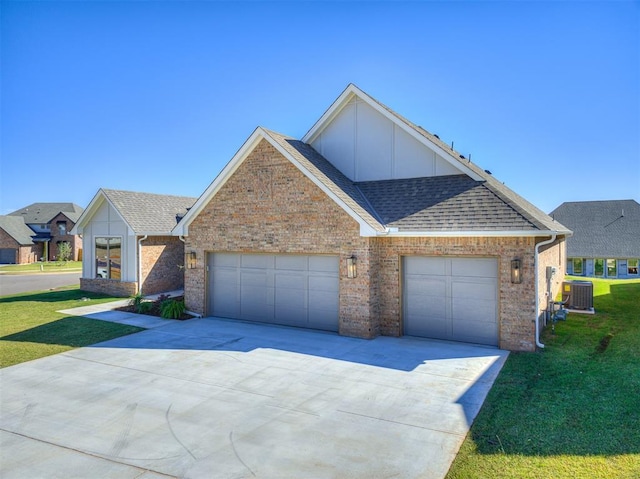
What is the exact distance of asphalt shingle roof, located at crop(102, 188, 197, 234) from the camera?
20281 millimetres

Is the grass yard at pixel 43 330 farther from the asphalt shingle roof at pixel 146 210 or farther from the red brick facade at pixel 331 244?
the asphalt shingle roof at pixel 146 210

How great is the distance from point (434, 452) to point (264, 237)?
9003 mm

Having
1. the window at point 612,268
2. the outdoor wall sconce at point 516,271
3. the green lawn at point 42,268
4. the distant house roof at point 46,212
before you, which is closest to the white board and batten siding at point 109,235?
the outdoor wall sconce at point 516,271

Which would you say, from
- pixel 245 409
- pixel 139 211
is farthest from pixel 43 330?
pixel 139 211

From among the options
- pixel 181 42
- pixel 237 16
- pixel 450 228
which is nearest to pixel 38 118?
pixel 181 42

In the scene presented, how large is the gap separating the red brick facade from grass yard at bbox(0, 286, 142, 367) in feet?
10.9

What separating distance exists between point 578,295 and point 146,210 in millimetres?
21258

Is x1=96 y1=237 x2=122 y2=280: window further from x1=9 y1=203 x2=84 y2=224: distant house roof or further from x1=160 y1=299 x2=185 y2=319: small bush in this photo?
x1=9 y1=203 x2=84 y2=224: distant house roof

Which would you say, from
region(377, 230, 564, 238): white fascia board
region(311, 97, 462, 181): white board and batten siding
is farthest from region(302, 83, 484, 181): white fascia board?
region(377, 230, 564, 238): white fascia board

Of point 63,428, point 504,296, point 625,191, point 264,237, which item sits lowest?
point 63,428

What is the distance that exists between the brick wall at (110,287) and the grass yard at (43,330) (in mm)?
1609

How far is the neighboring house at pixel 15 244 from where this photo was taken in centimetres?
4716

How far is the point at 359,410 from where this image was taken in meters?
6.70

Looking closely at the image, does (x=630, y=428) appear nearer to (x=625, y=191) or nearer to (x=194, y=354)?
(x=194, y=354)
